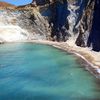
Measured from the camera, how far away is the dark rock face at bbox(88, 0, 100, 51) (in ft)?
159

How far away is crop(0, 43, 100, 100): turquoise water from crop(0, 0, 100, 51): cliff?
1160 inches

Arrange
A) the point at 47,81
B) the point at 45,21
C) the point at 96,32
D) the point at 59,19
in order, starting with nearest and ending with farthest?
the point at 47,81, the point at 96,32, the point at 59,19, the point at 45,21

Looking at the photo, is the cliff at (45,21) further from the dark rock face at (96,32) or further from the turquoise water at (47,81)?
the turquoise water at (47,81)

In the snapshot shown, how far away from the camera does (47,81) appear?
1184 inches

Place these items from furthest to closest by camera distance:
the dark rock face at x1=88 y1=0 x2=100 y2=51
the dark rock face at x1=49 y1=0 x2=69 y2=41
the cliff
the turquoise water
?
1. the dark rock face at x1=49 y1=0 x2=69 y2=41
2. the cliff
3. the dark rock face at x1=88 y1=0 x2=100 y2=51
4. the turquoise water

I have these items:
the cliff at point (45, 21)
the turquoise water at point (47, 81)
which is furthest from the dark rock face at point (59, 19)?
the turquoise water at point (47, 81)

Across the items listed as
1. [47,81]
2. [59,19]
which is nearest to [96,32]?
[47,81]

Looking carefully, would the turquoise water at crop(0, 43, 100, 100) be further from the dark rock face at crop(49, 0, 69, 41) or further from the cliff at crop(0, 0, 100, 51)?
the dark rock face at crop(49, 0, 69, 41)

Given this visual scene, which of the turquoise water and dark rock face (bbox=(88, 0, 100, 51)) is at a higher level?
dark rock face (bbox=(88, 0, 100, 51))

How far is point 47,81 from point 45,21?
5371cm

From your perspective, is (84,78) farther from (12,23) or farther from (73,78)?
(12,23)

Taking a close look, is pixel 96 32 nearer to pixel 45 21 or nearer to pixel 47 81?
pixel 47 81

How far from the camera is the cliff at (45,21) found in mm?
72938

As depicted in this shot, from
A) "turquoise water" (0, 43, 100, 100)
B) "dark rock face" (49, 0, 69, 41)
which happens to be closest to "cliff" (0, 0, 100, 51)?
"dark rock face" (49, 0, 69, 41)
